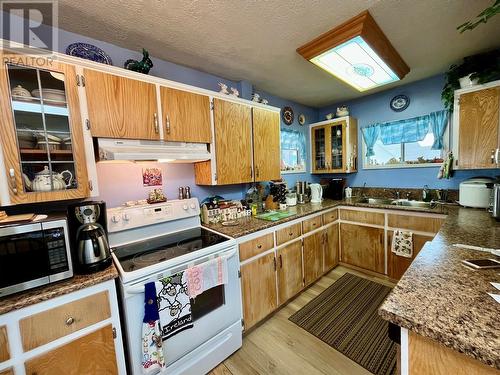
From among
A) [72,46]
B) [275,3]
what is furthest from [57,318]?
[275,3]

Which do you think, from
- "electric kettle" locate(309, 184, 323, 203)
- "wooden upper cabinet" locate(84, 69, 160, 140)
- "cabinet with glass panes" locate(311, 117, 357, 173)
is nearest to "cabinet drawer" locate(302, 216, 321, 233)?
"electric kettle" locate(309, 184, 323, 203)

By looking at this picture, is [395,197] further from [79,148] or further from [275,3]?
[79,148]

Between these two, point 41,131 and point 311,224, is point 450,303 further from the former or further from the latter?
point 41,131

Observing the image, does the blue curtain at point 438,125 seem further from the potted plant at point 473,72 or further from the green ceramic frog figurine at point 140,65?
the green ceramic frog figurine at point 140,65

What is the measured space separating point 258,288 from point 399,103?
3146mm

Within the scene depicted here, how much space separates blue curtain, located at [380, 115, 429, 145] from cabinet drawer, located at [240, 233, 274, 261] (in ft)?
8.23

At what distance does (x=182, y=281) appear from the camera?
135 centimetres

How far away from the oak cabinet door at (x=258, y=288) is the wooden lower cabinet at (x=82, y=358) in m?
0.97

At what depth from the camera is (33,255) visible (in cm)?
105

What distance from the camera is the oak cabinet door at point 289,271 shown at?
2134 mm

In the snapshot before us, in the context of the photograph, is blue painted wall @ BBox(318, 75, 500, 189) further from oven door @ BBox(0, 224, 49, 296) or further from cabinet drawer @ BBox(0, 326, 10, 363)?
cabinet drawer @ BBox(0, 326, 10, 363)

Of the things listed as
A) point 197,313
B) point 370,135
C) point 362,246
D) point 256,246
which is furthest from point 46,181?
point 370,135

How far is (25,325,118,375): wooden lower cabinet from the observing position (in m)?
1.01

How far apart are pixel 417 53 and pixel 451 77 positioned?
647mm
